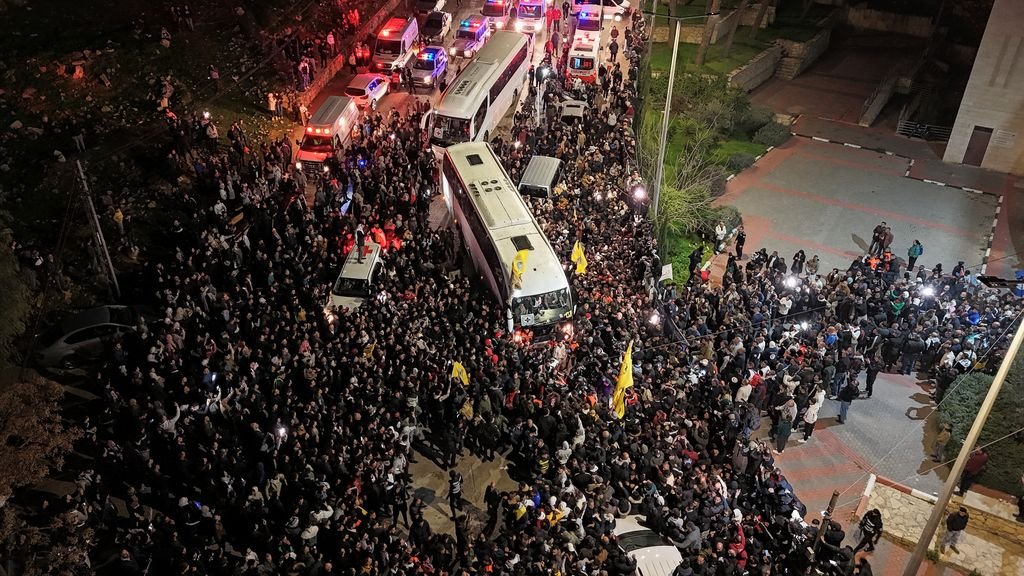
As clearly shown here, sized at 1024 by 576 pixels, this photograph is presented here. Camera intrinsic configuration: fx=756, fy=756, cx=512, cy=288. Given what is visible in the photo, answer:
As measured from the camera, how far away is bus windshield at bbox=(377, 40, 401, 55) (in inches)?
1283

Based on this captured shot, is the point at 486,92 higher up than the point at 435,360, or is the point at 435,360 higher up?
the point at 486,92

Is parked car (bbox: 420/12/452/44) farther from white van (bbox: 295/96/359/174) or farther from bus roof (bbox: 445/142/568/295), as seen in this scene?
Answer: bus roof (bbox: 445/142/568/295)

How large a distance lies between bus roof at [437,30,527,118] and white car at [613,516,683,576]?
16.8 m

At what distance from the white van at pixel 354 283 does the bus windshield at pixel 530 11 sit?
21.3 metres

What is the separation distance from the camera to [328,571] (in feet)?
40.6

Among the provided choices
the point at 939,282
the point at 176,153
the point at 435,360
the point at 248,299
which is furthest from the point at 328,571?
the point at 939,282

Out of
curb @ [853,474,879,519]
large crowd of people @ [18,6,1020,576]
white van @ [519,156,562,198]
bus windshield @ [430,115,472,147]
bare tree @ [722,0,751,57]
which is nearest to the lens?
large crowd of people @ [18,6,1020,576]

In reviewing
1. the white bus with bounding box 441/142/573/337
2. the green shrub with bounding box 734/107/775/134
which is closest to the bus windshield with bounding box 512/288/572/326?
the white bus with bounding box 441/142/573/337

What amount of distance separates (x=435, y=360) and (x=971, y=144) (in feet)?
89.0

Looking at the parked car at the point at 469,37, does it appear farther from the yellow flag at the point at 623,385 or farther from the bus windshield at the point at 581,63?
the yellow flag at the point at 623,385

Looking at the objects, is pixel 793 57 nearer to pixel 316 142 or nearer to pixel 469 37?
pixel 469 37

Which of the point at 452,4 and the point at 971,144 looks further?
the point at 452,4

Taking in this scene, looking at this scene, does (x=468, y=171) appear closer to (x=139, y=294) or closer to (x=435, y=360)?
(x=435, y=360)

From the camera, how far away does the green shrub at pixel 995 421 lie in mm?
16812
